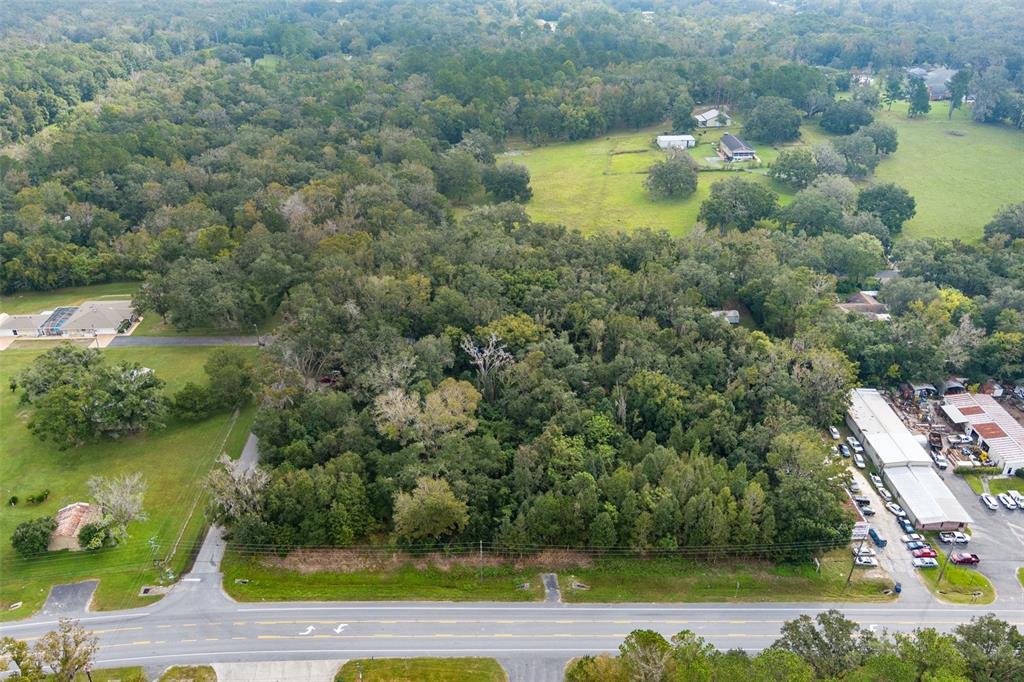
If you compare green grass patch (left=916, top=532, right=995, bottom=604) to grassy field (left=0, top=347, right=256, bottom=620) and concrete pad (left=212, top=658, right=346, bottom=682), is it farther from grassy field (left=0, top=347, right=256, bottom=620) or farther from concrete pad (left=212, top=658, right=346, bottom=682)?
grassy field (left=0, top=347, right=256, bottom=620)

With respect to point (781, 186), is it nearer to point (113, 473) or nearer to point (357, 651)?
point (357, 651)

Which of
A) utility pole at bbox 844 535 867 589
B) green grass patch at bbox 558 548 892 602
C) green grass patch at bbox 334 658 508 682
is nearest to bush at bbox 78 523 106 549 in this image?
green grass patch at bbox 334 658 508 682

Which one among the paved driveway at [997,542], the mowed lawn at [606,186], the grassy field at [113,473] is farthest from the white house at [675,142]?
the grassy field at [113,473]

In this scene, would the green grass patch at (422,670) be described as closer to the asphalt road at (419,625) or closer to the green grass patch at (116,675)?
the asphalt road at (419,625)

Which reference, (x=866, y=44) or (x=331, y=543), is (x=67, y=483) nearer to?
(x=331, y=543)

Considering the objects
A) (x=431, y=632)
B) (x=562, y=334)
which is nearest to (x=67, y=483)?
(x=431, y=632)

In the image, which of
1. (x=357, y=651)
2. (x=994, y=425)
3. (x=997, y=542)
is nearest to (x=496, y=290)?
(x=357, y=651)
